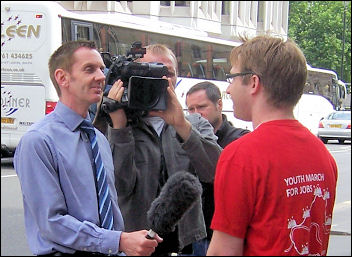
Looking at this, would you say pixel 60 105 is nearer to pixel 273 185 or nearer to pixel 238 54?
pixel 238 54

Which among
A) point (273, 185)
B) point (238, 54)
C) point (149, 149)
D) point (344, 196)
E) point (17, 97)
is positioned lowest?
point (344, 196)

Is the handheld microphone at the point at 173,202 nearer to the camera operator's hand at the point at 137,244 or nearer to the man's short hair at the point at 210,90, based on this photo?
the camera operator's hand at the point at 137,244

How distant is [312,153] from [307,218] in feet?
0.75

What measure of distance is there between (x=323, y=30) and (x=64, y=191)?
45.8 metres

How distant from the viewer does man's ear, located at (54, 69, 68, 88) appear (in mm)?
2533

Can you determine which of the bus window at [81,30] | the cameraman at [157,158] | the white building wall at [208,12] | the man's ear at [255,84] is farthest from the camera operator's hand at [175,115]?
the white building wall at [208,12]

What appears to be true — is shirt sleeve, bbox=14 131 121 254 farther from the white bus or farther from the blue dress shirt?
the white bus

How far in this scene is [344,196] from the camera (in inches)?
439

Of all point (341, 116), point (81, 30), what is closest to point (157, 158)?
point (81, 30)

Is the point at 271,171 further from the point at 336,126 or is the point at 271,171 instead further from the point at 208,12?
the point at 208,12

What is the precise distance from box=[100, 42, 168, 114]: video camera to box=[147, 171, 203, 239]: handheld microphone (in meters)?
0.61

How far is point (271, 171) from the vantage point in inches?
73.4

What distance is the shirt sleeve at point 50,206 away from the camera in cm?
226

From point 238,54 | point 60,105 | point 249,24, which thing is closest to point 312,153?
point 238,54
